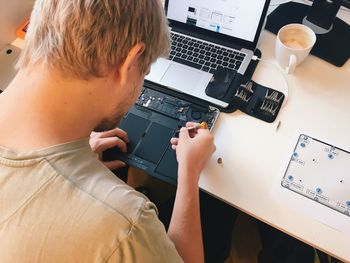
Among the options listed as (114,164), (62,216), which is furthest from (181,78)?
(62,216)

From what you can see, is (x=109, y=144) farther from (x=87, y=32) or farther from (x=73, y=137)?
(x=87, y=32)

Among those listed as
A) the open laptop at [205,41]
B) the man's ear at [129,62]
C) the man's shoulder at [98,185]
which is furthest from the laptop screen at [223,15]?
the man's shoulder at [98,185]

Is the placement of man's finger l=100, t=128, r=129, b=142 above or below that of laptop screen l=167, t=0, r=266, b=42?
below

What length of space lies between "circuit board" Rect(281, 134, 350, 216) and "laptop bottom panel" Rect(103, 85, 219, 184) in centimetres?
23

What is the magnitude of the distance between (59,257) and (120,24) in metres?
0.38

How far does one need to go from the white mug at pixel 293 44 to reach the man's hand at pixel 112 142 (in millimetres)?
502

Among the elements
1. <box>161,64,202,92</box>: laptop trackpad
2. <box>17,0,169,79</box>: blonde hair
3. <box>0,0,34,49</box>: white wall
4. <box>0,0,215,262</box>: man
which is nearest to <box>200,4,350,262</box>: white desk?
<box>161,64,202,92</box>: laptop trackpad

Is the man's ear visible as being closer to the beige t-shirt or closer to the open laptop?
the beige t-shirt

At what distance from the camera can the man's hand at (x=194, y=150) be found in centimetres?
83

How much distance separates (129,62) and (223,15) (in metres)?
0.51

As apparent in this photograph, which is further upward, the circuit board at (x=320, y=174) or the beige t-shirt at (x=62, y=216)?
the circuit board at (x=320, y=174)

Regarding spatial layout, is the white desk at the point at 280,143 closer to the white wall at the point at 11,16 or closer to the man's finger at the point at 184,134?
the man's finger at the point at 184,134

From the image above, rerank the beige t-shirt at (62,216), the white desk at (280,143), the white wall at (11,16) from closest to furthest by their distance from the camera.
Answer: the beige t-shirt at (62,216)
the white desk at (280,143)
the white wall at (11,16)

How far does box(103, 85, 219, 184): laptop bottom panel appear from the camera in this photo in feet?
2.93
